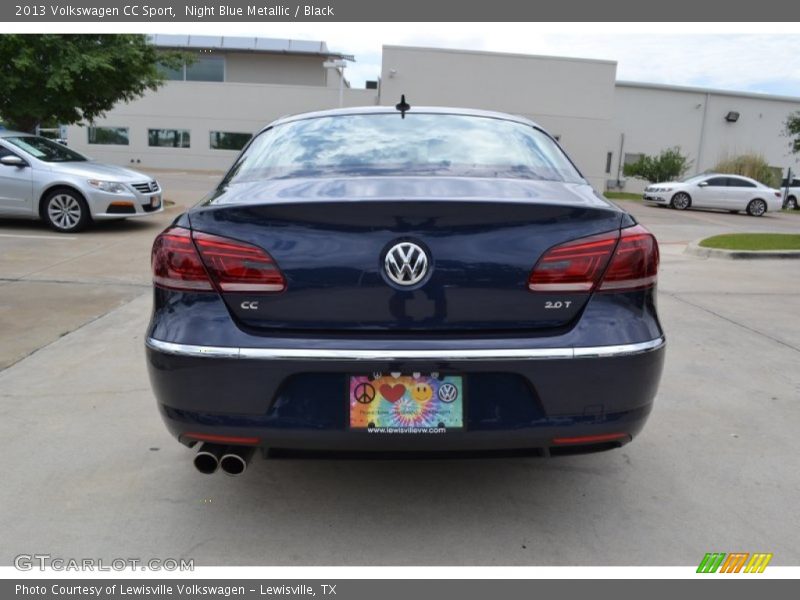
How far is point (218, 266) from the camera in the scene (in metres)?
2.36

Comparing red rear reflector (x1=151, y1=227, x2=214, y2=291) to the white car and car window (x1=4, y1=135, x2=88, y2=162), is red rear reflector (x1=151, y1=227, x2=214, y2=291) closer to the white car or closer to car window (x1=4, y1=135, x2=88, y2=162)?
car window (x1=4, y1=135, x2=88, y2=162)

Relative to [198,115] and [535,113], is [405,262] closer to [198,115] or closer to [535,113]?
[535,113]

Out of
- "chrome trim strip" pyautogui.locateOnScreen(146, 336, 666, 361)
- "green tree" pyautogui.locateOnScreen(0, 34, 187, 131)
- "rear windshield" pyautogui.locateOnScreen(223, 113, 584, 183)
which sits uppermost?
"green tree" pyautogui.locateOnScreen(0, 34, 187, 131)

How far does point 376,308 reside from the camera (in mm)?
2314

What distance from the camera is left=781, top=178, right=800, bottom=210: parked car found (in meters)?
27.5

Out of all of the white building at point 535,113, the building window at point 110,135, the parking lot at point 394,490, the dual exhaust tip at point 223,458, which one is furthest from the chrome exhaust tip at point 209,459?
the building window at point 110,135

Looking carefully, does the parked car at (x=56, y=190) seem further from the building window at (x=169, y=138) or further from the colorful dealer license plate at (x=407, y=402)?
the building window at (x=169, y=138)

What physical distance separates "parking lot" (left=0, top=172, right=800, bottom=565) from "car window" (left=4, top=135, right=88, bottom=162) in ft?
21.9

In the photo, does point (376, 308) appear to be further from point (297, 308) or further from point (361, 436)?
point (361, 436)

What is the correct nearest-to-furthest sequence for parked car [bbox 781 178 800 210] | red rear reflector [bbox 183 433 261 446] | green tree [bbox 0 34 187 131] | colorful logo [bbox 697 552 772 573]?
red rear reflector [bbox 183 433 261 446]
colorful logo [bbox 697 552 772 573]
green tree [bbox 0 34 187 131]
parked car [bbox 781 178 800 210]

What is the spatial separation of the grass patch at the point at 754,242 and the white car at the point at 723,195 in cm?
1071

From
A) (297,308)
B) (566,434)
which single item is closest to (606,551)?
(566,434)

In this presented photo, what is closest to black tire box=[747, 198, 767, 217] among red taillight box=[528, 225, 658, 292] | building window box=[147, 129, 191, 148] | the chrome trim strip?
red taillight box=[528, 225, 658, 292]

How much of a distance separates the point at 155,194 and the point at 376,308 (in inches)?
382
